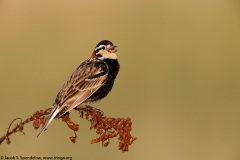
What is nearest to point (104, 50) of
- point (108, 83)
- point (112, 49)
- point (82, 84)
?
point (112, 49)

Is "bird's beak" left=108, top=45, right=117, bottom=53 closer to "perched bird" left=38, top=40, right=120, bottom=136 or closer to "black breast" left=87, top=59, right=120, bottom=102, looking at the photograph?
"perched bird" left=38, top=40, right=120, bottom=136

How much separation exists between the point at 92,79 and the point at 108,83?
0.22 meters

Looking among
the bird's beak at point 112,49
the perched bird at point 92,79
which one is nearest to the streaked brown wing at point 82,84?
the perched bird at point 92,79

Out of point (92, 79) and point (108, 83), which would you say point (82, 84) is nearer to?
point (92, 79)

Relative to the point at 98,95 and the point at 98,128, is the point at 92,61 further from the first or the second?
the point at 98,128

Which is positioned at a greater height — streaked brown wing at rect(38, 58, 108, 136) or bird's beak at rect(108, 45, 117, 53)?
bird's beak at rect(108, 45, 117, 53)

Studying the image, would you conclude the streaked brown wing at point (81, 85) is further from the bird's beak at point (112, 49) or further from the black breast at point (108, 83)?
the bird's beak at point (112, 49)

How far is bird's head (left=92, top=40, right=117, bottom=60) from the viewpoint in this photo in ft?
12.7

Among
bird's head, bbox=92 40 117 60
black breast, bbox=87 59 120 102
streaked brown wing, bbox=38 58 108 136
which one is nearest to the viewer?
streaked brown wing, bbox=38 58 108 136

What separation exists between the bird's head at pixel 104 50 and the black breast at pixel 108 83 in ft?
0.23

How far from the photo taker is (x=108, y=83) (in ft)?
12.5

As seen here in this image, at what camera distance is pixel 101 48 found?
154 inches

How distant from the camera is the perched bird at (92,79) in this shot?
10.9 ft

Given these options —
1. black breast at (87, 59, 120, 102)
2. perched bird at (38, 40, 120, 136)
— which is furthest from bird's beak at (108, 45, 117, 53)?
black breast at (87, 59, 120, 102)
